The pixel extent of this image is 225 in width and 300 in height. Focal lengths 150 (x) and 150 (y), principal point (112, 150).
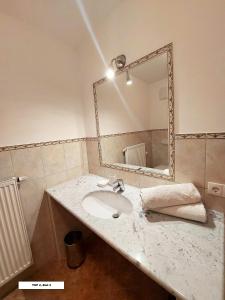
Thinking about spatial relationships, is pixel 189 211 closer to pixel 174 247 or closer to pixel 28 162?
pixel 174 247

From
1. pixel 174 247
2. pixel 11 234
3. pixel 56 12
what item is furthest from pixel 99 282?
pixel 56 12

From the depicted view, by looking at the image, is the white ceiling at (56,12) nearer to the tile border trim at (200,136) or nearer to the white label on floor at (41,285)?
the tile border trim at (200,136)

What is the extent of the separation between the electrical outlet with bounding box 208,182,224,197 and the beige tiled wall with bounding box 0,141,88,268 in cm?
126

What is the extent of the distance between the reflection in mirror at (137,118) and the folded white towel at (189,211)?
27cm

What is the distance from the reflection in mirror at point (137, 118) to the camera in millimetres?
1016

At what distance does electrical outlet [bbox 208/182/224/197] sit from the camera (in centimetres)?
81

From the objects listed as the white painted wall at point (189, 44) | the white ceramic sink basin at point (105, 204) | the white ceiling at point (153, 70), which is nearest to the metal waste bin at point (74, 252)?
the white ceramic sink basin at point (105, 204)

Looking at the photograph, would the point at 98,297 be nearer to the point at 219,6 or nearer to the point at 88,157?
the point at 88,157

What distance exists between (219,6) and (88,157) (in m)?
1.52

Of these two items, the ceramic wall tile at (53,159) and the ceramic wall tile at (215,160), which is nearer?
the ceramic wall tile at (215,160)

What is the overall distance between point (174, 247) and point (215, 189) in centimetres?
41

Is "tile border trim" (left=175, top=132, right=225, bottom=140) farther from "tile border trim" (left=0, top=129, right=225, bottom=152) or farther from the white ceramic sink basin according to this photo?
the white ceramic sink basin

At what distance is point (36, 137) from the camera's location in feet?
4.40

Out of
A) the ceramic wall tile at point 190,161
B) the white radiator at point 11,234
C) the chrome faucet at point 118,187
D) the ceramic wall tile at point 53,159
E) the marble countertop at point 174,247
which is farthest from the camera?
the ceramic wall tile at point 53,159
